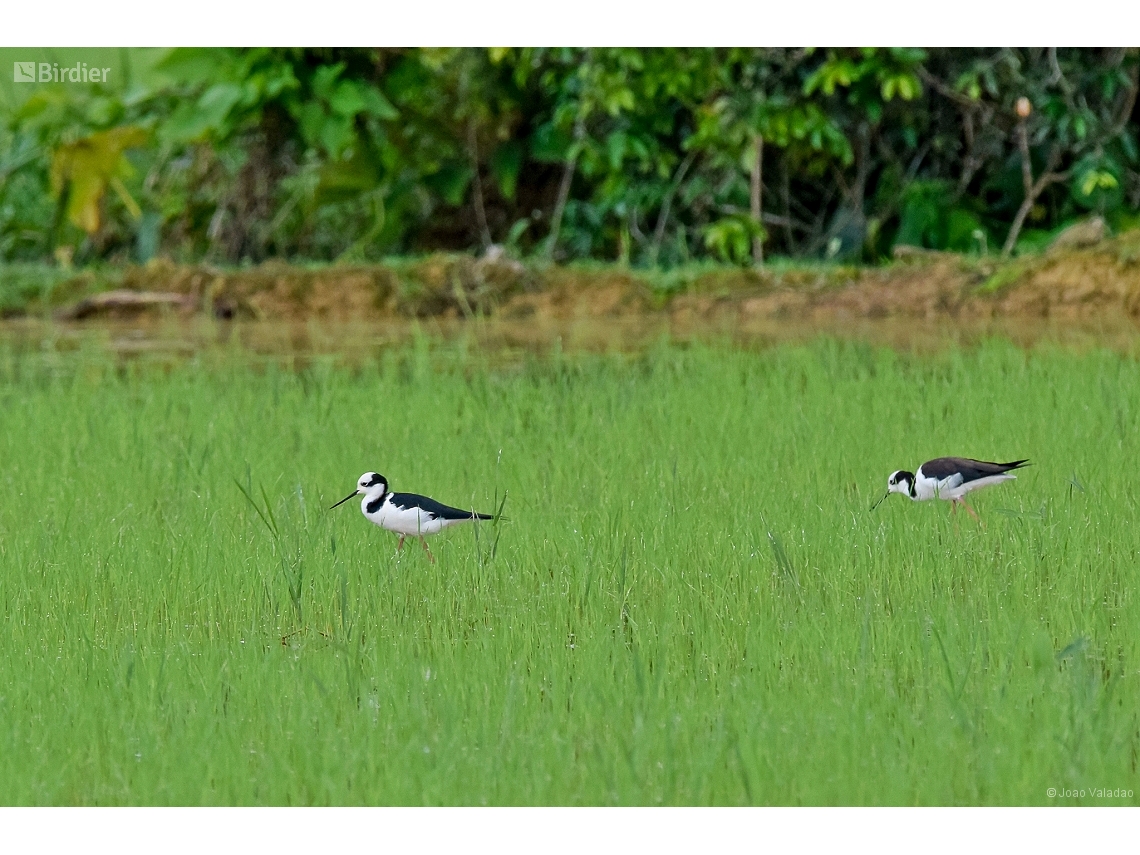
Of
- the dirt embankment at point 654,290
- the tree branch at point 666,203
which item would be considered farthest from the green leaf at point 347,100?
the tree branch at point 666,203

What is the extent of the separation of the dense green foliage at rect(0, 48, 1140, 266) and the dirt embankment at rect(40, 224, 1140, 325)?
79 cm

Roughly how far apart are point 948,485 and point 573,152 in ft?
23.8

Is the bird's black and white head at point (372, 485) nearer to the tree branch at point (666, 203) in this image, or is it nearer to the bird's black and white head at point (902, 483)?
the bird's black and white head at point (902, 483)

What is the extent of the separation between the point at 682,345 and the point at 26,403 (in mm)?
3406

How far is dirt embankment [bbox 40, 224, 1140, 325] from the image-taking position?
360 inches

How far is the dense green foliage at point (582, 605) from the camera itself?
2.69 metres

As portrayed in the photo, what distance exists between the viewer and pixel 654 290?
397 inches

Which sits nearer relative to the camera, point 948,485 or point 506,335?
point 948,485

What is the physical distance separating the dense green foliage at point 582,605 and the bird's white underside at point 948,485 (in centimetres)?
10

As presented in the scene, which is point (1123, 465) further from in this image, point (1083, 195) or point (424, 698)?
point (1083, 195)

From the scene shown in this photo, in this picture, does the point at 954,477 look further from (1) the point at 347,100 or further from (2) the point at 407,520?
(1) the point at 347,100

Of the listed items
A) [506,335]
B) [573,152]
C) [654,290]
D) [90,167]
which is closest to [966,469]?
[506,335]

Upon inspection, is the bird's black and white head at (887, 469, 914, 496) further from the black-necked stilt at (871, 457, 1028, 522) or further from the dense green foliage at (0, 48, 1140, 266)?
the dense green foliage at (0, 48, 1140, 266)

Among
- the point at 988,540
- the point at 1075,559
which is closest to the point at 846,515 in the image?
the point at 988,540
